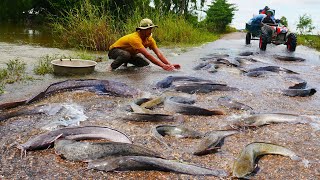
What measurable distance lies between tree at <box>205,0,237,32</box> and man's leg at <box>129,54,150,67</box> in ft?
80.7

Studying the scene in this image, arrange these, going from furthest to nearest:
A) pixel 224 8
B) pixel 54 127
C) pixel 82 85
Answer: pixel 224 8
pixel 82 85
pixel 54 127

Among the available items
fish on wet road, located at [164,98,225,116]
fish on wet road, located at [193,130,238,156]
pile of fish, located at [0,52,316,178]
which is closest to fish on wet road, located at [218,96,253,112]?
pile of fish, located at [0,52,316,178]

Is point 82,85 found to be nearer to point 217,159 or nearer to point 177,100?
point 177,100

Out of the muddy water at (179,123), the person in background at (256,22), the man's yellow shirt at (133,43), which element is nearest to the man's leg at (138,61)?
the man's yellow shirt at (133,43)

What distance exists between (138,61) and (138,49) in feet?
3.74

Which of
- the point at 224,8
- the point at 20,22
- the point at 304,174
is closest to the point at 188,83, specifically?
the point at 304,174

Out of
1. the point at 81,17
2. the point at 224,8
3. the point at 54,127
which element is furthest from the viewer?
the point at 224,8

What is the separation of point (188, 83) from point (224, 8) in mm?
28402

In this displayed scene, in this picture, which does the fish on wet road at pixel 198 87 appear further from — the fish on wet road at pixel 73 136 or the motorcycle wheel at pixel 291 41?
the motorcycle wheel at pixel 291 41

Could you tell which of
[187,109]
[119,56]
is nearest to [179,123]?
[187,109]

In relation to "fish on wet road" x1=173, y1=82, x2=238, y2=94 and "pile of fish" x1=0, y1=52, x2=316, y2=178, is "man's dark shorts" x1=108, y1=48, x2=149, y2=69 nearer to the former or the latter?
"pile of fish" x1=0, y1=52, x2=316, y2=178

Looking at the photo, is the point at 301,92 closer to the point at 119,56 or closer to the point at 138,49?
the point at 138,49

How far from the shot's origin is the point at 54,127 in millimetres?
4531

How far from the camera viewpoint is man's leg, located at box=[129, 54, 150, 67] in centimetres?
903
